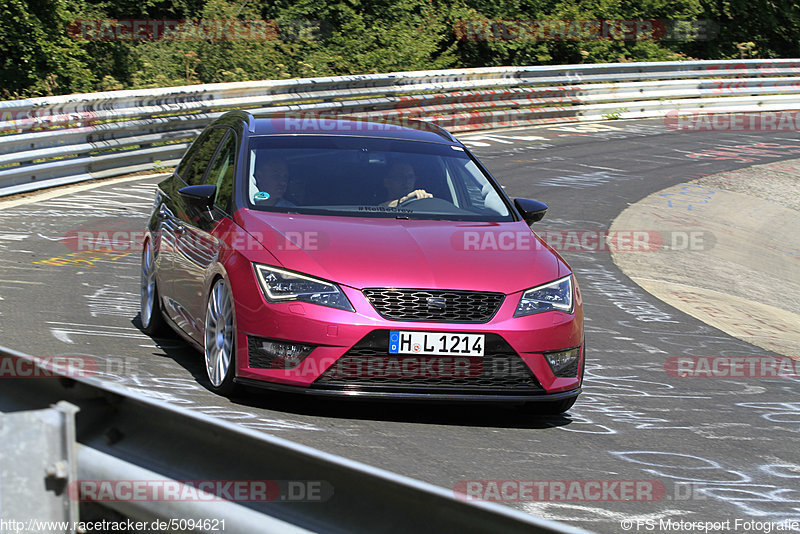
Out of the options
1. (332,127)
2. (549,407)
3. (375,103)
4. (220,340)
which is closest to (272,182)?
(332,127)

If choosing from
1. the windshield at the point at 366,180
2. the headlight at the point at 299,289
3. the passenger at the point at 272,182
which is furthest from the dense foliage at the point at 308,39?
the headlight at the point at 299,289

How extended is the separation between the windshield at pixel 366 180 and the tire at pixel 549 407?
1318 millimetres

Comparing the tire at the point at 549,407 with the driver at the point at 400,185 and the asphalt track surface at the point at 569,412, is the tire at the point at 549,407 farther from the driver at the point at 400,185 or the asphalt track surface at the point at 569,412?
the driver at the point at 400,185

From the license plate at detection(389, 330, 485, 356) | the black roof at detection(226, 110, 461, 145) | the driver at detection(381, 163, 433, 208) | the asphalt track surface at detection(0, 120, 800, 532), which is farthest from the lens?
the black roof at detection(226, 110, 461, 145)

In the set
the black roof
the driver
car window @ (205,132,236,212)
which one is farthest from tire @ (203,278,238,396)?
the black roof

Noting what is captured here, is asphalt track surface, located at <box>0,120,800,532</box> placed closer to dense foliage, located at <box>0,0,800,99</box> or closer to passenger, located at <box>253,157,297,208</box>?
passenger, located at <box>253,157,297,208</box>

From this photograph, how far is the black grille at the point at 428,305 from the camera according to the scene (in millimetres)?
5938

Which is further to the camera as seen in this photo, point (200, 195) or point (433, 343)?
point (200, 195)

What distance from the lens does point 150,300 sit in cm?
812

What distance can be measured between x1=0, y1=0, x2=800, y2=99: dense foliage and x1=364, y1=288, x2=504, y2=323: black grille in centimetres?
1723

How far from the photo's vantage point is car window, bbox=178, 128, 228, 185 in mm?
7988

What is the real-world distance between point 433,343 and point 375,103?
680 inches

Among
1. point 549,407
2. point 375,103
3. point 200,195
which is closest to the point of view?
point 549,407

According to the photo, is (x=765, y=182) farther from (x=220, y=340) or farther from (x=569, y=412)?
(x=220, y=340)
